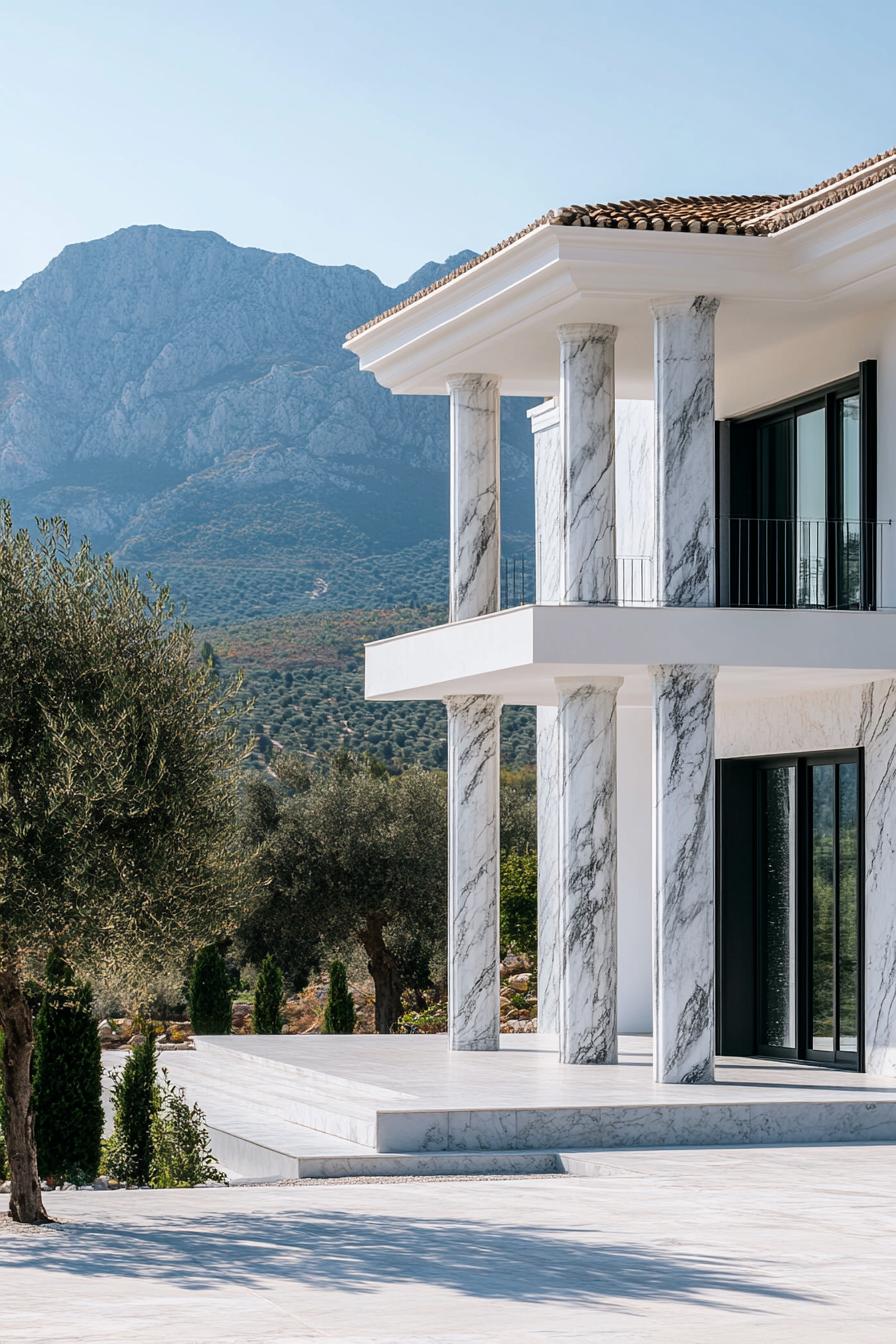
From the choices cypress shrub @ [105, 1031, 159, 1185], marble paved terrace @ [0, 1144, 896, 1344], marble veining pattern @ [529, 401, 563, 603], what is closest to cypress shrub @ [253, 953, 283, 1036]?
marble veining pattern @ [529, 401, 563, 603]

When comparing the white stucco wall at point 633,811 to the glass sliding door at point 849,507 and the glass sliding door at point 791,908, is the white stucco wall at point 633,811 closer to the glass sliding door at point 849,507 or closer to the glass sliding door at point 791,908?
the glass sliding door at point 791,908

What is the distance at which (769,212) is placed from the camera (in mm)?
17406

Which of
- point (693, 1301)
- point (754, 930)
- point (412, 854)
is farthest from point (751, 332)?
point (412, 854)

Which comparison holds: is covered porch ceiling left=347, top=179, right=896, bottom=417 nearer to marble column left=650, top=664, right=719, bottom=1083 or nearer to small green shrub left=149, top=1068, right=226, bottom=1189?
marble column left=650, top=664, right=719, bottom=1083

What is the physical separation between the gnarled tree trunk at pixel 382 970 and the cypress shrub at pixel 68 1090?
14300 millimetres

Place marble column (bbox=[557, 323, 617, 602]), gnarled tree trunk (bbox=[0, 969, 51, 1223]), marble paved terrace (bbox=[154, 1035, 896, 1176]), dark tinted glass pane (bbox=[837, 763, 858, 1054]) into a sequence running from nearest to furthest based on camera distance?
gnarled tree trunk (bbox=[0, 969, 51, 1223]), marble paved terrace (bbox=[154, 1035, 896, 1176]), marble column (bbox=[557, 323, 617, 602]), dark tinted glass pane (bbox=[837, 763, 858, 1054])

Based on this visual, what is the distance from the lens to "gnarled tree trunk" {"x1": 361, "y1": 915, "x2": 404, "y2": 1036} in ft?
106

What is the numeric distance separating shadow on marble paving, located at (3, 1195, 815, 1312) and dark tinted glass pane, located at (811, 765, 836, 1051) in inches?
323

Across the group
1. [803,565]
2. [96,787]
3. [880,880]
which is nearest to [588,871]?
[880,880]

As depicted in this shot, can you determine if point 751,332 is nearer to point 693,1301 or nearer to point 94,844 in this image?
point 94,844

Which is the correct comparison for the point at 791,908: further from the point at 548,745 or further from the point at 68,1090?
the point at 68,1090

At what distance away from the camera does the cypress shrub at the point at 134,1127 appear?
16922 mm

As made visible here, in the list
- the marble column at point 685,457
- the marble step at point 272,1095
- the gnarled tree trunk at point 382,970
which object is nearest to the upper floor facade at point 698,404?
the marble column at point 685,457

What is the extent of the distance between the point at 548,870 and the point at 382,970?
10381 millimetres
